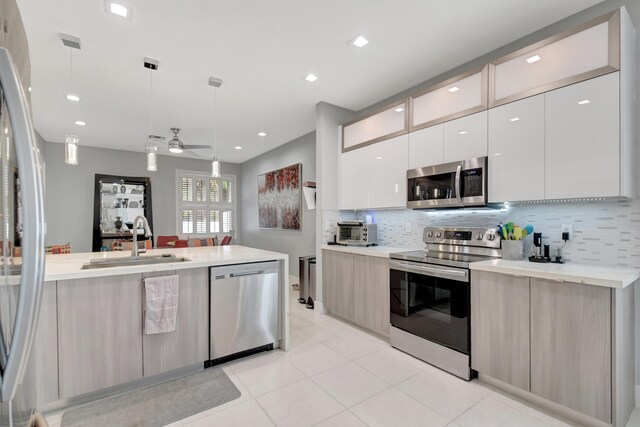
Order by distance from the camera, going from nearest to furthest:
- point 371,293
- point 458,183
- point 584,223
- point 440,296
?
point 584,223 < point 440,296 < point 458,183 < point 371,293

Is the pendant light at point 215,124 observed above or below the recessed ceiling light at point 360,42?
below

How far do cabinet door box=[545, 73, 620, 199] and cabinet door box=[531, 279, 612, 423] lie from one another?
2.21 feet

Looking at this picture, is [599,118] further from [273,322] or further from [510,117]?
[273,322]

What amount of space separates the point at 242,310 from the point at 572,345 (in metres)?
2.35

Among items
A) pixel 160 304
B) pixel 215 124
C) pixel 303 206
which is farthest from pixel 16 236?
pixel 303 206

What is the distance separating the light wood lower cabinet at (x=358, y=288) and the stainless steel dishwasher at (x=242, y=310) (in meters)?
0.99

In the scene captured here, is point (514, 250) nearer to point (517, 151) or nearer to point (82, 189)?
point (517, 151)

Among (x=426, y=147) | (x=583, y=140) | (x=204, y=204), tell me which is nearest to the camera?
(x=583, y=140)

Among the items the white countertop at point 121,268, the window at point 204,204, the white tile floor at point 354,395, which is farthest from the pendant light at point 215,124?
the window at point 204,204

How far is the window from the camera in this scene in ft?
23.7

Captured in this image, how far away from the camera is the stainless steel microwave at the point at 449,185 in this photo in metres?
2.48

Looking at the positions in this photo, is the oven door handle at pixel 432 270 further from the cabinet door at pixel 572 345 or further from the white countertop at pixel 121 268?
the white countertop at pixel 121 268

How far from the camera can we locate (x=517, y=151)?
2277 mm

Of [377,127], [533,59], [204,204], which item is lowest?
[204,204]
